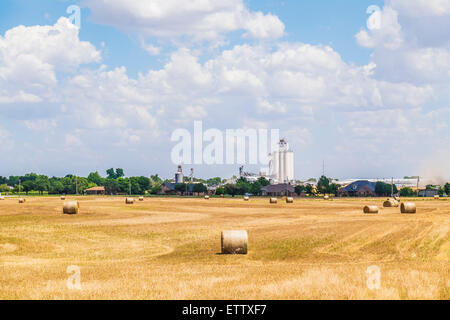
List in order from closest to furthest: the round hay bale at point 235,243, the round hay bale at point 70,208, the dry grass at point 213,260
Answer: the dry grass at point 213,260 → the round hay bale at point 235,243 → the round hay bale at point 70,208

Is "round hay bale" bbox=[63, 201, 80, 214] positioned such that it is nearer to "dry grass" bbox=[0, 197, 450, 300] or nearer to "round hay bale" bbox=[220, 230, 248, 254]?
"dry grass" bbox=[0, 197, 450, 300]

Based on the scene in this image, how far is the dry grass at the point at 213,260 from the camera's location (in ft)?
54.6

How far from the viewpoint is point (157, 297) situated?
15.7m

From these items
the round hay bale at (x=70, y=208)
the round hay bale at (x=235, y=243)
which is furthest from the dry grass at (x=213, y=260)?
the round hay bale at (x=70, y=208)

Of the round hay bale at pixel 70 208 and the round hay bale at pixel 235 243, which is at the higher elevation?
the round hay bale at pixel 70 208

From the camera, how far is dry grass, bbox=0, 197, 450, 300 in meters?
16.6

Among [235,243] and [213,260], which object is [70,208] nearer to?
[235,243]

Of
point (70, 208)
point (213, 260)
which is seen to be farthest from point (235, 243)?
point (70, 208)

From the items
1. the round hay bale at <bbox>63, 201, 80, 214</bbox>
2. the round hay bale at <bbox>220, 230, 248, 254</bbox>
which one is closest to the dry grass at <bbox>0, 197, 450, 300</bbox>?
the round hay bale at <bbox>220, 230, 248, 254</bbox>

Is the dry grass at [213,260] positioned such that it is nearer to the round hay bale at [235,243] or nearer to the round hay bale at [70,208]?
the round hay bale at [235,243]

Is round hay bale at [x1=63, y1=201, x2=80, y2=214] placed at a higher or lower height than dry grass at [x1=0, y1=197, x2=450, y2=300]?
higher

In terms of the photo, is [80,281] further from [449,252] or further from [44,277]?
[449,252]

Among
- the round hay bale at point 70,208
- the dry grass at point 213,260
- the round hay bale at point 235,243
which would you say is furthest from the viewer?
the round hay bale at point 70,208
